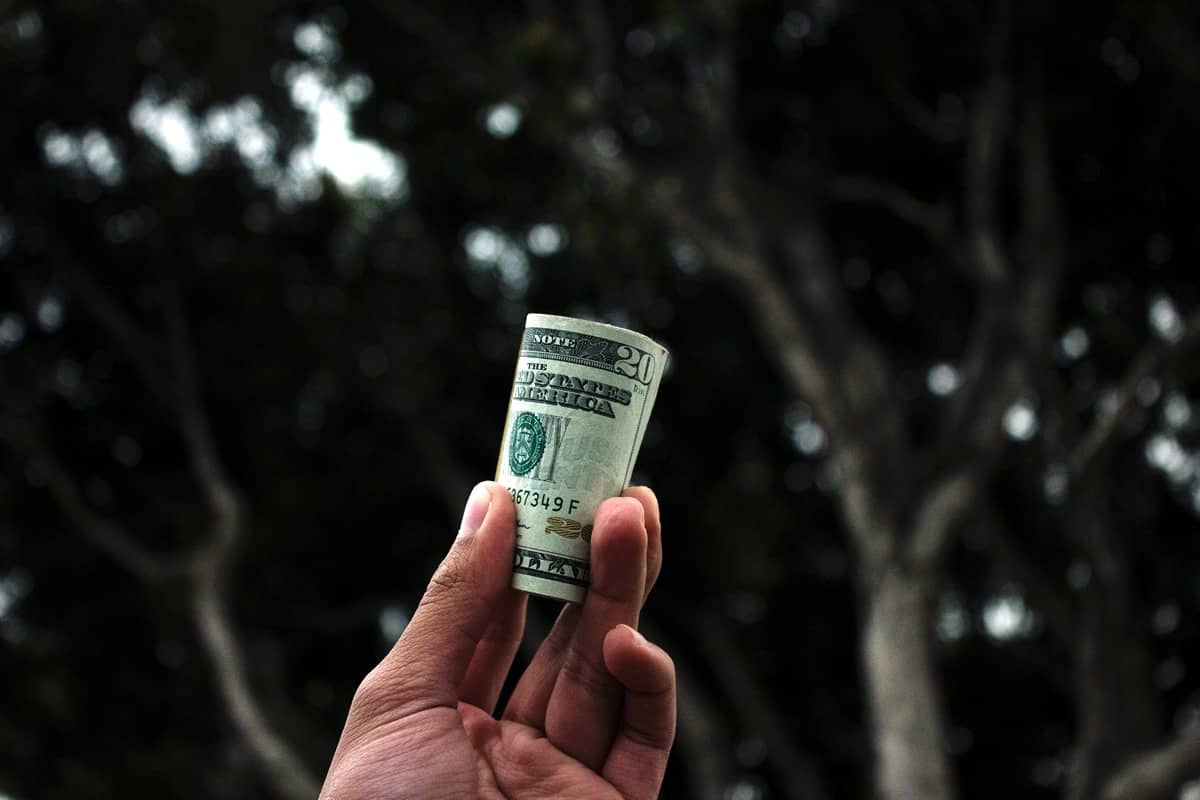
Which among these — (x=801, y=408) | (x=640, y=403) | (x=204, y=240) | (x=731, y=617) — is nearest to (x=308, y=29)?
(x=204, y=240)

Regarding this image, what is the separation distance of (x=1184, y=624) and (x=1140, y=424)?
Answer: 85.2 inches

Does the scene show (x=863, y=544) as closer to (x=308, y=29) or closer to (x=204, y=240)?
(x=308, y=29)

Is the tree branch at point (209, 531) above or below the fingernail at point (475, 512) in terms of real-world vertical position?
above

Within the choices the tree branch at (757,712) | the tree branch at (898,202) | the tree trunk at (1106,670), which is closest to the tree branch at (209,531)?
the tree branch at (757,712)

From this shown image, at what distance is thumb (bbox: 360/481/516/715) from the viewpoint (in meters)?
2.16

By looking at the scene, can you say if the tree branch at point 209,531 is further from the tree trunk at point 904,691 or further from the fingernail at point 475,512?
the fingernail at point 475,512

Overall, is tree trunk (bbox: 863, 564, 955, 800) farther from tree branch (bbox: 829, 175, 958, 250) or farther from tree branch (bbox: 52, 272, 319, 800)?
tree branch (bbox: 52, 272, 319, 800)

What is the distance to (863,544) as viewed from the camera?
8.38m

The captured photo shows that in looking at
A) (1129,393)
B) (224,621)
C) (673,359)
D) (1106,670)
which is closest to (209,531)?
(224,621)

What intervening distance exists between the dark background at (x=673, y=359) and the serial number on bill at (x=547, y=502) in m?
5.52

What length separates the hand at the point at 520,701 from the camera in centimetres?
214

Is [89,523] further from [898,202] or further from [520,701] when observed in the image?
[520,701]

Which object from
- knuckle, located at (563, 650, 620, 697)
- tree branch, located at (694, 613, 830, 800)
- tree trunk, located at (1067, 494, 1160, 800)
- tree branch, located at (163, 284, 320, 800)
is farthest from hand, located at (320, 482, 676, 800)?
tree branch, located at (694, 613, 830, 800)

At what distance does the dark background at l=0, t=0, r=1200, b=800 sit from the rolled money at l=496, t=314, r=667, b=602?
540cm
